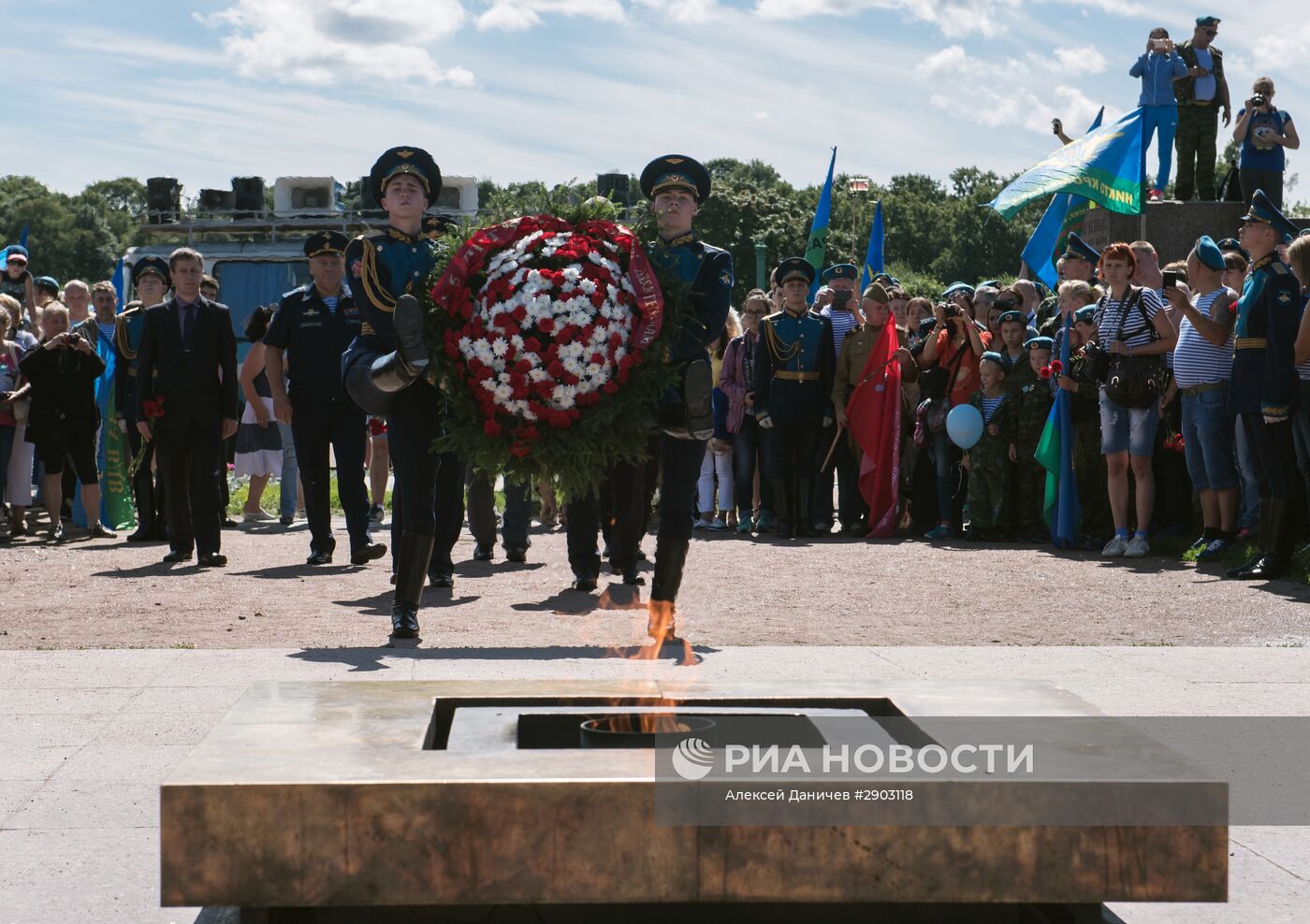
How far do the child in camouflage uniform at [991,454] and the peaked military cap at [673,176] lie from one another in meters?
6.98

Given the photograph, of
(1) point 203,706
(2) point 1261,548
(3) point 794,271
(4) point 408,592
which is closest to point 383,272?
(4) point 408,592

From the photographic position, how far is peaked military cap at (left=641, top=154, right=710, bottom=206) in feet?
22.8

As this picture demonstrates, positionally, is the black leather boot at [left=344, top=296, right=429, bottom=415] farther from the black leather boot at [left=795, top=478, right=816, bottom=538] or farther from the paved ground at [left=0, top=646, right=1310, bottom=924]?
the black leather boot at [left=795, top=478, right=816, bottom=538]

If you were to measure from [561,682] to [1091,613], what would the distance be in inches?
220

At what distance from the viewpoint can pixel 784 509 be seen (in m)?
14.3

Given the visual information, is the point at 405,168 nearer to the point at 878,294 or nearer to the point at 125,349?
the point at 125,349

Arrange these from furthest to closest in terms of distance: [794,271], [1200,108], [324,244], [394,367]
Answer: [1200,108] → [794,271] → [324,244] → [394,367]

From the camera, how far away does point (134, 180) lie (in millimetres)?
145625

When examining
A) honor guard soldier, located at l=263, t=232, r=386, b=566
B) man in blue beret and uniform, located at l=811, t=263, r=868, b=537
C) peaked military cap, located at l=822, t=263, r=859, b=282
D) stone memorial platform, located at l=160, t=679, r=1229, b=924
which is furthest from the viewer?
peaked military cap, located at l=822, t=263, r=859, b=282

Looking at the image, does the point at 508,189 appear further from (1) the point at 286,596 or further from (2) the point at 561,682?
(1) the point at 286,596

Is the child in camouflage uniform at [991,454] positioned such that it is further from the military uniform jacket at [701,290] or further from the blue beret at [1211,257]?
the military uniform jacket at [701,290]

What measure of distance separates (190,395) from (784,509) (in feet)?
17.6

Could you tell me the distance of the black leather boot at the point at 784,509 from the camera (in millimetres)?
14289

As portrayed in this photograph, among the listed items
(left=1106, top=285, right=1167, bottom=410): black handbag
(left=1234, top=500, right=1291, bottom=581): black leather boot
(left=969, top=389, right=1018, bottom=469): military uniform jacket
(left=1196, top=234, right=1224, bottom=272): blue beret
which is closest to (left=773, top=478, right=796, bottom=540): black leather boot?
(left=969, top=389, right=1018, bottom=469): military uniform jacket
